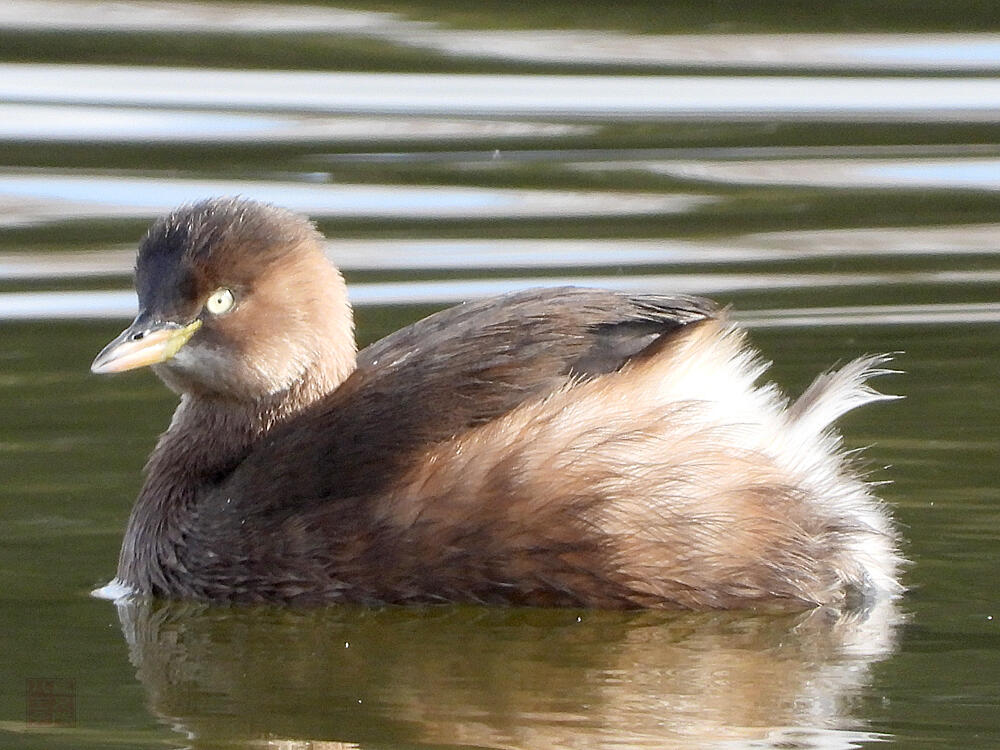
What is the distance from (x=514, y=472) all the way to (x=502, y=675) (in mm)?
600

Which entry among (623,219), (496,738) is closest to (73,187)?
(623,219)

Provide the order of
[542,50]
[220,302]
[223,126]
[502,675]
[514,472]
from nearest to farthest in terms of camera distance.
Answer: [502,675] < [514,472] < [220,302] < [223,126] < [542,50]

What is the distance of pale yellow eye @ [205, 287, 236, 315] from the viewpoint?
6426 millimetres

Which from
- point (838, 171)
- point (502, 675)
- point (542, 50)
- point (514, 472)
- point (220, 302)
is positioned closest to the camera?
point (502, 675)

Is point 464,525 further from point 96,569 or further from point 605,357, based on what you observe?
point 96,569

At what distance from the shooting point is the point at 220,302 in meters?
6.45

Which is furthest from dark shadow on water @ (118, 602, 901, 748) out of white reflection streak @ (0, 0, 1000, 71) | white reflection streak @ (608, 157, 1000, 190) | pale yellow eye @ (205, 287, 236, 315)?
white reflection streak @ (0, 0, 1000, 71)

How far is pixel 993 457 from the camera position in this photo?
7082 millimetres

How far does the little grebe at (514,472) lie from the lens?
605cm

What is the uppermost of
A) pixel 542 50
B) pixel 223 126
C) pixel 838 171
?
pixel 542 50

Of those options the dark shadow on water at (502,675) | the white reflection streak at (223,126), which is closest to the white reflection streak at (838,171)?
the white reflection streak at (223,126)

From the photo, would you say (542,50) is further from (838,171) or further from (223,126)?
(838,171)

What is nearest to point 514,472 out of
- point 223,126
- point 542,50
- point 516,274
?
point 516,274

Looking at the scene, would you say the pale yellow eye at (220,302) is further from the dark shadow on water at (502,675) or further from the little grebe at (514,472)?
the dark shadow on water at (502,675)
